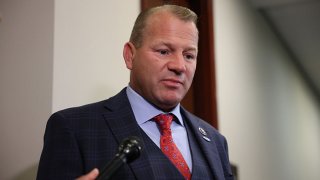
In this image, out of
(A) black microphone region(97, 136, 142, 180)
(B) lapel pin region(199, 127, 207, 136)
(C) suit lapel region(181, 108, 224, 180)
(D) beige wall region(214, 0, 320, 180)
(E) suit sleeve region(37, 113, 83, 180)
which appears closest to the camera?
(A) black microphone region(97, 136, 142, 180)

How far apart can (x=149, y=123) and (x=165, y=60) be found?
0.20 m

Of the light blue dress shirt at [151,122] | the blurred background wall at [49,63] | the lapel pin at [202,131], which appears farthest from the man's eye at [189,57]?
the blurred background wall at [49,63]

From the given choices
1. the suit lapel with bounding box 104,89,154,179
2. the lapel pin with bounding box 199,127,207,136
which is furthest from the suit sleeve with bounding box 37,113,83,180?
the lapel pin with bounding box 199,127,207,136

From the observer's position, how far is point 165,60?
1.30 meters

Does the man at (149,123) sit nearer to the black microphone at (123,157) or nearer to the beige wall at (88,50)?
the beige wall at (88,50)

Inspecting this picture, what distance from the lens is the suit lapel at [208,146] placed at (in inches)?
52.9

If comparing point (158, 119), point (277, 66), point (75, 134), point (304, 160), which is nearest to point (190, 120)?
point (158, 119)

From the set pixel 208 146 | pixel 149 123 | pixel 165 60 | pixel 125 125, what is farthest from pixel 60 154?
pixel 208 146

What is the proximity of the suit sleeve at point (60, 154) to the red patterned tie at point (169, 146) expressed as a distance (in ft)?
0.88

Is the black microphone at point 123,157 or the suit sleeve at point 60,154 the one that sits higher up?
the black microphone at point 123,157

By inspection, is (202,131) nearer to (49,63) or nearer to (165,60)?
(165,60)

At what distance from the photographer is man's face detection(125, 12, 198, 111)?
1.29 m

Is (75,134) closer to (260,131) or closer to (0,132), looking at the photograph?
(0,132)

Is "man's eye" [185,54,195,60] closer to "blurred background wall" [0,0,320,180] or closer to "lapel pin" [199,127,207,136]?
"lapel pin" [199,127,207,136]
